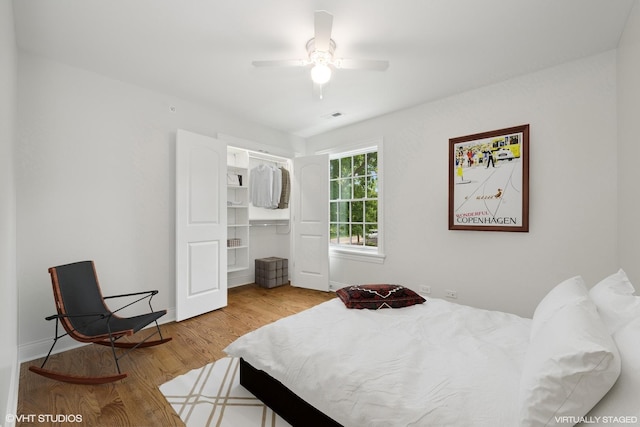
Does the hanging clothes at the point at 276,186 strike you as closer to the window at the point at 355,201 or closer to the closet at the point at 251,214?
the closet at the point at 251,214

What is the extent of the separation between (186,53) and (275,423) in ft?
9.57

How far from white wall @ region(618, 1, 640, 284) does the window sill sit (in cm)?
234

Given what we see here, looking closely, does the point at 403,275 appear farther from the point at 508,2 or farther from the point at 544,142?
the point at 508,2

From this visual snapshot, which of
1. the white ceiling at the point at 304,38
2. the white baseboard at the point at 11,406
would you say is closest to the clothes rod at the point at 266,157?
the white ceiling at the point at 304,38

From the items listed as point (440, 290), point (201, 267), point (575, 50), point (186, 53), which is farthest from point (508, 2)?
point (201, 267)

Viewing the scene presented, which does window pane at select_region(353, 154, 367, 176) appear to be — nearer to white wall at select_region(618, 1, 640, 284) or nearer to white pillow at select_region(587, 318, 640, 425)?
white wall at select_region(618, 1, 640, 284)

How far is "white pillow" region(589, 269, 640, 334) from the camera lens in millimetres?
1162

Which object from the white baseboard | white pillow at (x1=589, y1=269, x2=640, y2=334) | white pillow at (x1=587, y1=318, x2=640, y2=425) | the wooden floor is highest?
white pillow at (x1=589, y1=269, x2=640, y2=334)

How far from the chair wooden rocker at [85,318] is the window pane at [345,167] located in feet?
10.6

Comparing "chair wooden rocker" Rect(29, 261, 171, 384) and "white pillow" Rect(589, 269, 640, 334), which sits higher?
"white pillow" Rect(589, 269, 640, 334)

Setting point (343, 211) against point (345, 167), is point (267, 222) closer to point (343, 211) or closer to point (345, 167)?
point (343, 211)

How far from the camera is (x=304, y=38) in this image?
7.23 ft

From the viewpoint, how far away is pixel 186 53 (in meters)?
2.44

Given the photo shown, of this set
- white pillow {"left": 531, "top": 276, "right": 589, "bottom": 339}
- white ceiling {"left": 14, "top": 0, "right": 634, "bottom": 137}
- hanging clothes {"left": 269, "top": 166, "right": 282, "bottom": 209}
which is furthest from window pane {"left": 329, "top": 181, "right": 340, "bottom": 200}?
white pillow {"left": 531, "top": 276, "right": 589, "bottom": 339}
